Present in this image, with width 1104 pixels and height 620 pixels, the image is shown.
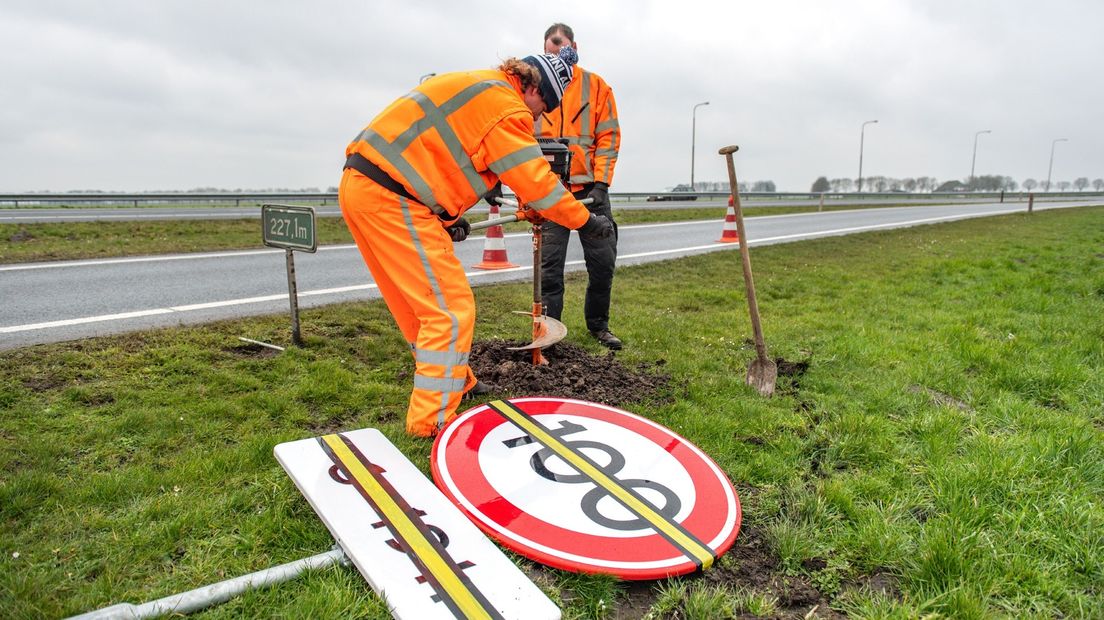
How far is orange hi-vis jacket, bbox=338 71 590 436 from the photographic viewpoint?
302 centimetres

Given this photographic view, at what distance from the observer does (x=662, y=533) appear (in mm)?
2365

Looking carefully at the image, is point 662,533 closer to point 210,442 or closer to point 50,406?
point 210,442

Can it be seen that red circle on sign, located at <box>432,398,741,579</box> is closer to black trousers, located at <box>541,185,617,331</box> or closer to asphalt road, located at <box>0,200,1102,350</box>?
black trousers, located at <box>541,185,617,331</box>

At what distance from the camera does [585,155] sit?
4793 millimetres

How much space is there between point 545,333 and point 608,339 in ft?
2.50

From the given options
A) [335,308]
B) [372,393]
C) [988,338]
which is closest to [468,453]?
[372,393]

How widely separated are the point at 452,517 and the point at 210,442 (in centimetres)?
139

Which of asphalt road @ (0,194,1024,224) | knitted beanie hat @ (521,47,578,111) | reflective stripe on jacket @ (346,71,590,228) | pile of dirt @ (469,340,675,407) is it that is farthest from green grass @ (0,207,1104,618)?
asphalt road @ (0,194,1024,224)

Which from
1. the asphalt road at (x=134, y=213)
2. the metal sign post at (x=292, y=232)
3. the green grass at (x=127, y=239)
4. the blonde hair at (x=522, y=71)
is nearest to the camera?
the blonde hair at (x=522, y=71)

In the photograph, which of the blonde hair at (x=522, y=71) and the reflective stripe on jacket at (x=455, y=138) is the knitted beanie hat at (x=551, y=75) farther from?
the reflective stripe on jacket at (x=455, y=138)

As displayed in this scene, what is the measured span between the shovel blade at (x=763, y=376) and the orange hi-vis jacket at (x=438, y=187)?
1656 millimetres

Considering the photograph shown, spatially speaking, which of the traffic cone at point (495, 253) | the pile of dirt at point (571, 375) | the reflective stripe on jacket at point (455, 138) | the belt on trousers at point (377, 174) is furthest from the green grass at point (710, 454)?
the traffic cone at point (495, 253)

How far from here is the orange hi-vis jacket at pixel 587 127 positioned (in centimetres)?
471

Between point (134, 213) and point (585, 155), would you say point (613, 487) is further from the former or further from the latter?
point (134, 213)
